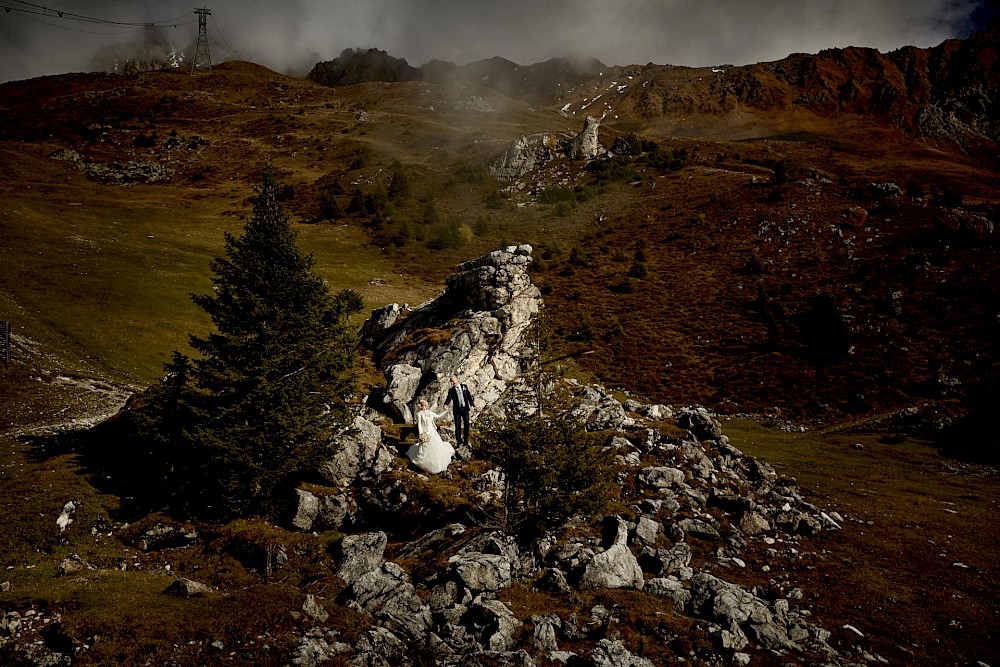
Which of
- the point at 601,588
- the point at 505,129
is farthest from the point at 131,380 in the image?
the point at 505,129

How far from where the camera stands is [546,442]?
1439 centimetres

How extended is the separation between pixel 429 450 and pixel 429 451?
4 cm

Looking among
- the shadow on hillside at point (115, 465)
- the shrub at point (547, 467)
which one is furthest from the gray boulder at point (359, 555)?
the shadow on hillside at point (115, 465)

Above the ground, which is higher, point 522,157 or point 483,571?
point 522,157

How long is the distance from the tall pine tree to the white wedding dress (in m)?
3.13

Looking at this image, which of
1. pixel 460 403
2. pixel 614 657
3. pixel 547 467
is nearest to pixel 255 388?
pixel 460 403

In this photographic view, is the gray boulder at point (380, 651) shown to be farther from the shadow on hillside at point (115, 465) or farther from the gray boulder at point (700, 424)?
the gray boulder at point (700, 424)

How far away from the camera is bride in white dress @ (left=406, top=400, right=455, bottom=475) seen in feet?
61.7

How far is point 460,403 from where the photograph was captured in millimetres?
20453

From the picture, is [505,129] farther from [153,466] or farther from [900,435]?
[153,466]

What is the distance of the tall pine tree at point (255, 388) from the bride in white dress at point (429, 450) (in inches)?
123

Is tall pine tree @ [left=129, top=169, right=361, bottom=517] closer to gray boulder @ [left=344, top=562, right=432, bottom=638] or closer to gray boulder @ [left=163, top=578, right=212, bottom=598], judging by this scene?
gray boulder @ [left=163, top=578, right=212, bottom=598]

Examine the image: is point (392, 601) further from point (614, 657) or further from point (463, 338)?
point (463, 338)

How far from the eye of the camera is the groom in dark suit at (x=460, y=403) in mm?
20203
